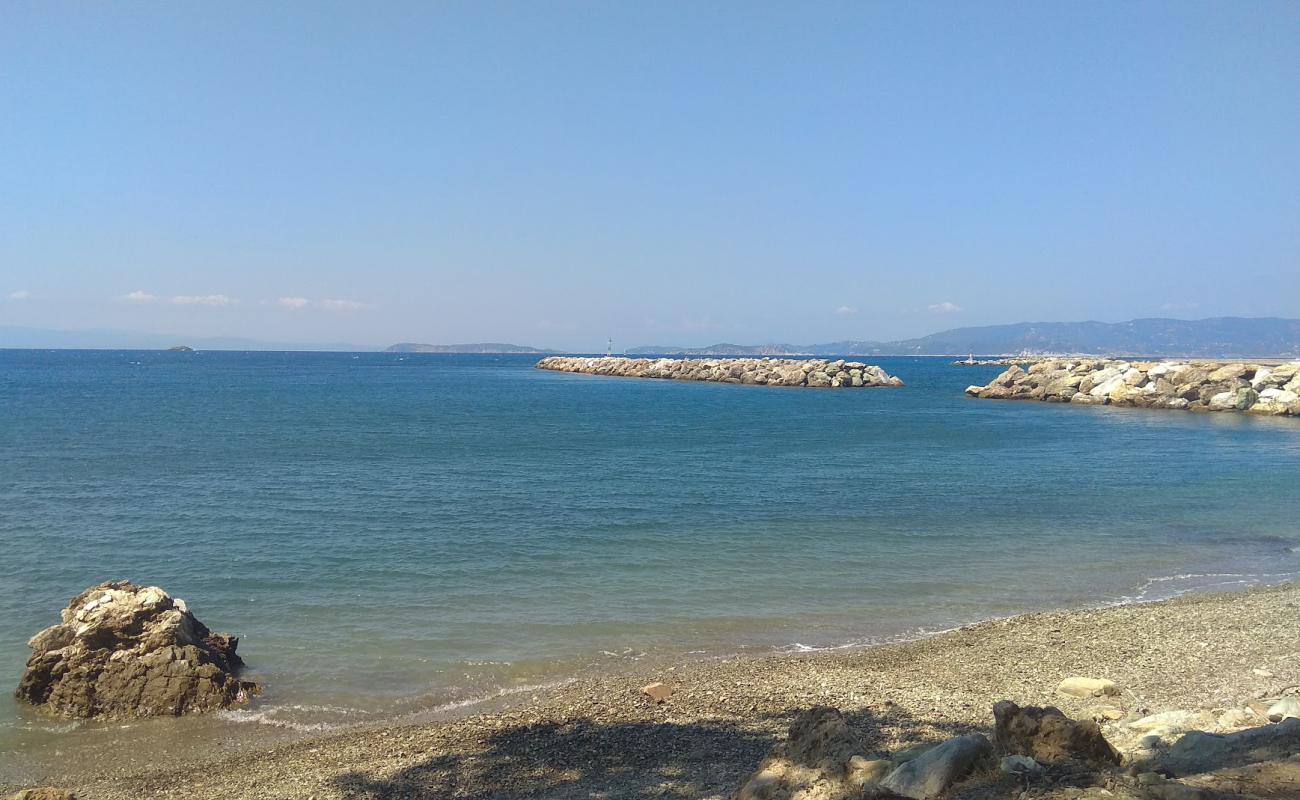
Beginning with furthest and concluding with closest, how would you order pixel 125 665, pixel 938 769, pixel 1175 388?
pixel 1175 388
pixel 125 665
pixel 938 769

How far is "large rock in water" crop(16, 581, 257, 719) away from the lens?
11234 mm

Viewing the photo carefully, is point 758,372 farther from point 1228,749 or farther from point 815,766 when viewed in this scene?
point 815,766

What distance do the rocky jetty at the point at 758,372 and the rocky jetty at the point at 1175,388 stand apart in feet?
67.1

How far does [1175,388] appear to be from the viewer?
225 feet

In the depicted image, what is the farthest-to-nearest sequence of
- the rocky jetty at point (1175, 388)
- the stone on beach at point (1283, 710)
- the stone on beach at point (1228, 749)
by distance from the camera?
the rocky jetty at point (1175, 388) → the stone on beach at point (1283, 710) → the stone on beach at point (1228, 749)

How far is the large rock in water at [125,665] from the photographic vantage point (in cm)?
1123

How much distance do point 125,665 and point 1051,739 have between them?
38.7ft

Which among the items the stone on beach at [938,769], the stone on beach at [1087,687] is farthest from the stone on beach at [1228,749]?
the stone on beach at [1087,687]

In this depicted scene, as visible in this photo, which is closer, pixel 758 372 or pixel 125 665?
pixel 125 665

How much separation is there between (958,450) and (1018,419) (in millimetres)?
21803

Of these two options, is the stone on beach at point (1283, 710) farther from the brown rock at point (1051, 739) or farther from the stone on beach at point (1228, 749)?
the brown rock at point (1051, 739)

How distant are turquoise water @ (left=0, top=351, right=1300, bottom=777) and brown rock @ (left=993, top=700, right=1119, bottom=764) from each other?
735cm

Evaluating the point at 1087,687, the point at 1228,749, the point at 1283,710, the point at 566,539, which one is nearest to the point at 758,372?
the point at 566,539

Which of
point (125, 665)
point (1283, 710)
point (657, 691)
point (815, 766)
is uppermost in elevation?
point (815, 766)
